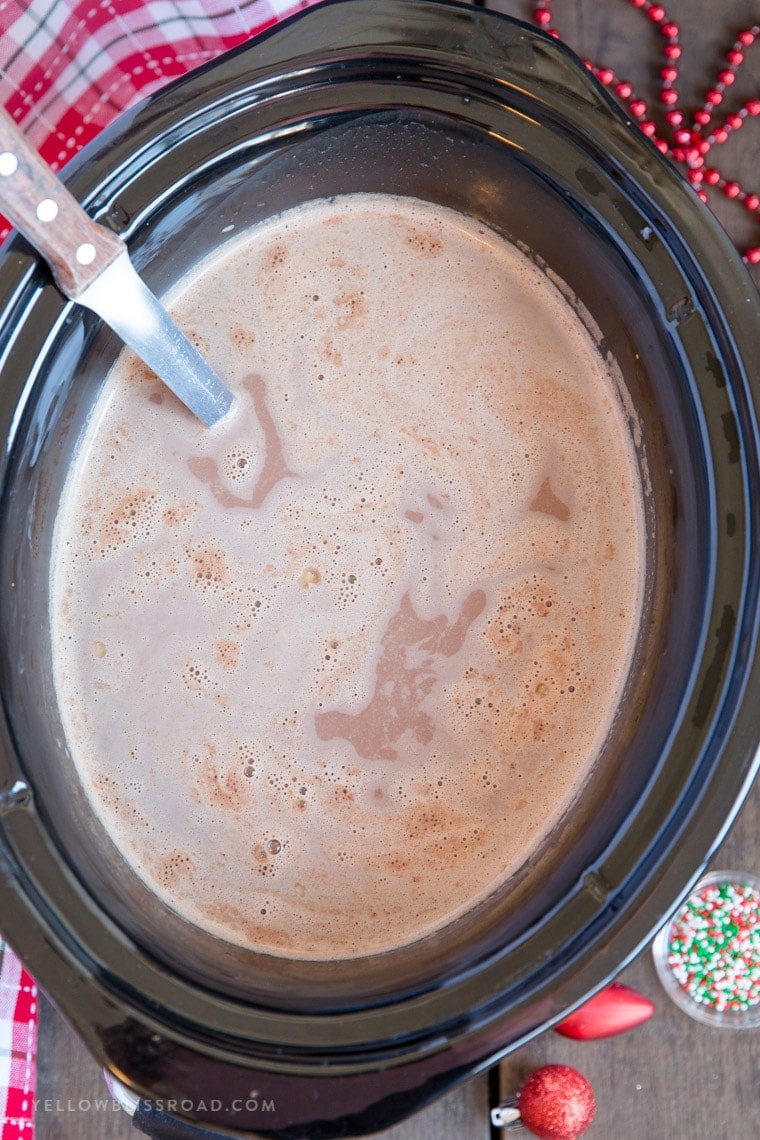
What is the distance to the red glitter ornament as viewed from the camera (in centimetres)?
100

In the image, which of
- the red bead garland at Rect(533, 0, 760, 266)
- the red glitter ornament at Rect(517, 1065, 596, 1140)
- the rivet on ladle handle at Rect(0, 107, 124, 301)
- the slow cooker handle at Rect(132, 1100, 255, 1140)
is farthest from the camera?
the red bead garland at Rect(533, 0, 760, 266)

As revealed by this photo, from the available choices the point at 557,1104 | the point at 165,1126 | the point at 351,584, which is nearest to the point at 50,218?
the point at 351,584

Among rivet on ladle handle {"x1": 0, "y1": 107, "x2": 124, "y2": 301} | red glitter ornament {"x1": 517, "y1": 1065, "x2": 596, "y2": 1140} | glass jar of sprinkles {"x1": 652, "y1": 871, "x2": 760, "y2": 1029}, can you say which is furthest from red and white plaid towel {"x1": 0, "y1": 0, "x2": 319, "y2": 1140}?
glass jar of sprinkles {"x1": 652, "y1": 871, "x2": 760, "y2": 1029}

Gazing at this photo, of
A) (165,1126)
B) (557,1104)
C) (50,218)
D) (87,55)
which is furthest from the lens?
(87,55)

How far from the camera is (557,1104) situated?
1.00 m

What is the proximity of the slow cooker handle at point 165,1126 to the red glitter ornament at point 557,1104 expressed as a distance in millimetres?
340

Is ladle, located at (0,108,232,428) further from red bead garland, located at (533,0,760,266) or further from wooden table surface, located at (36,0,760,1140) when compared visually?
wooden table surface, located at (36,0,760,1140)

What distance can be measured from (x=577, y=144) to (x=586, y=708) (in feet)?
1.79

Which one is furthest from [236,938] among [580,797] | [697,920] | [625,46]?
[625,46]

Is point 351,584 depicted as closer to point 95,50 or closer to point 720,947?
point 720,947

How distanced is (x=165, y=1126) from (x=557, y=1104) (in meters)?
0.39

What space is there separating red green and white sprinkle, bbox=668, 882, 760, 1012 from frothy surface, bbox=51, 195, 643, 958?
22 cm

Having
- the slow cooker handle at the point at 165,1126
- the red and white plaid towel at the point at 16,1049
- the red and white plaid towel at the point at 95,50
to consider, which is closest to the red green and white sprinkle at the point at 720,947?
the slow cooker handle at the point at 165,1126

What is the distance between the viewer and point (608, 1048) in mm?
1075
